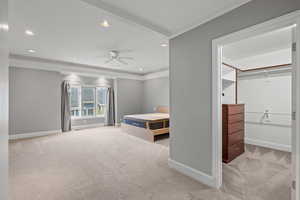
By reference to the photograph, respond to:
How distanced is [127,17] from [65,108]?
492 centimetres

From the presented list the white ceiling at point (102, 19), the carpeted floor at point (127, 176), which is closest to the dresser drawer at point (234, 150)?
the carpeted floor at point (127, 176)

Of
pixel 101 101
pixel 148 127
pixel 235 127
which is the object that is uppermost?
pixel 101 101

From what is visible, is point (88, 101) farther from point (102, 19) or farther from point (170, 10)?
point (170, 10)

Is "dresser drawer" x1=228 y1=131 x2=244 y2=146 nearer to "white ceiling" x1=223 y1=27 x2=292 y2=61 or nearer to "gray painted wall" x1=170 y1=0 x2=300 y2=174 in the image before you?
"gray painted wall" x1=170 y1=0 x2=300 y2=174

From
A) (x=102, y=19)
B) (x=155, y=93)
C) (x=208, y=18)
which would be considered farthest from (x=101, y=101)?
(x=208, y=18)

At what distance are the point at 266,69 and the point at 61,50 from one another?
18.5 feet

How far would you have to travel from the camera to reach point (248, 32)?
1.54 m

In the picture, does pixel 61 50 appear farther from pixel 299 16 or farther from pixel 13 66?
pixel 299 16

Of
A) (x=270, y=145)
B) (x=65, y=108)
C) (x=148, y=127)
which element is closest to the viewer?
(x=270, y=145)

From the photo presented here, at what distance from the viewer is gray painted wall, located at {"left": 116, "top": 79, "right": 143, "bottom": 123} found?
667 cm

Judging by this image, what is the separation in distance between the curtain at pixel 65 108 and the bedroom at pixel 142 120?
3.55 feet

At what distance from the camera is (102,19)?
2.20m

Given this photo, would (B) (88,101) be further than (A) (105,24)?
Yes

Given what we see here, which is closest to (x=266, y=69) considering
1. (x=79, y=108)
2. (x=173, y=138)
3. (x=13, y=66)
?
(x=173, y=138)
